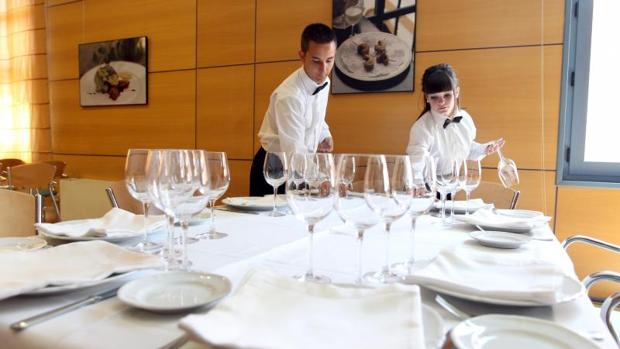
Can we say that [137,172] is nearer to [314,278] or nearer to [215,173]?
[215,173]

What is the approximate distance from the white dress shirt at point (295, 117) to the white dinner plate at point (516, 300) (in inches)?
70.1

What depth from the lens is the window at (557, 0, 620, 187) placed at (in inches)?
107

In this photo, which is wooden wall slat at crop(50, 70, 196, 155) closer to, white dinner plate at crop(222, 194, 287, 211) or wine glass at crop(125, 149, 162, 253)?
white dinner plate at crop(222, 194, 287, 211)

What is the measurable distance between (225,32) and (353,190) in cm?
340

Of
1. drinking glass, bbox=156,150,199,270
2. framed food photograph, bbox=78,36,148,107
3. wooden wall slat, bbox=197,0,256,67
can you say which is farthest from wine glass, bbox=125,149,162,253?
framed food photograph, bbox=78,36,148,107

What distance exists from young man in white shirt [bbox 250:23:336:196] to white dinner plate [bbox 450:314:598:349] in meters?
1.87

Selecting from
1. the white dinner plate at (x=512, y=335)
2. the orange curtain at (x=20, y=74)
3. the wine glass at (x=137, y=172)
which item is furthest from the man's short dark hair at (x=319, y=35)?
the orange curtain at (x=20, y=74)

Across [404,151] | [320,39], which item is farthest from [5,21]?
[404,151]

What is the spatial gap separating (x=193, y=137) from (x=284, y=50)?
1283 millimetres

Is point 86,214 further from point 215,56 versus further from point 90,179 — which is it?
point 215,56

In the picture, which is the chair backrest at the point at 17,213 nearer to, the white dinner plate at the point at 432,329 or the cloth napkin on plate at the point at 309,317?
the cloth napkin on plate at the point at 309,317

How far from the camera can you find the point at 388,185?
73 cm

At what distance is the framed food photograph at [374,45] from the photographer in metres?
3.01

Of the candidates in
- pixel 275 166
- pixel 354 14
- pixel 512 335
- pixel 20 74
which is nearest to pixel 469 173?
pixel 275 166
